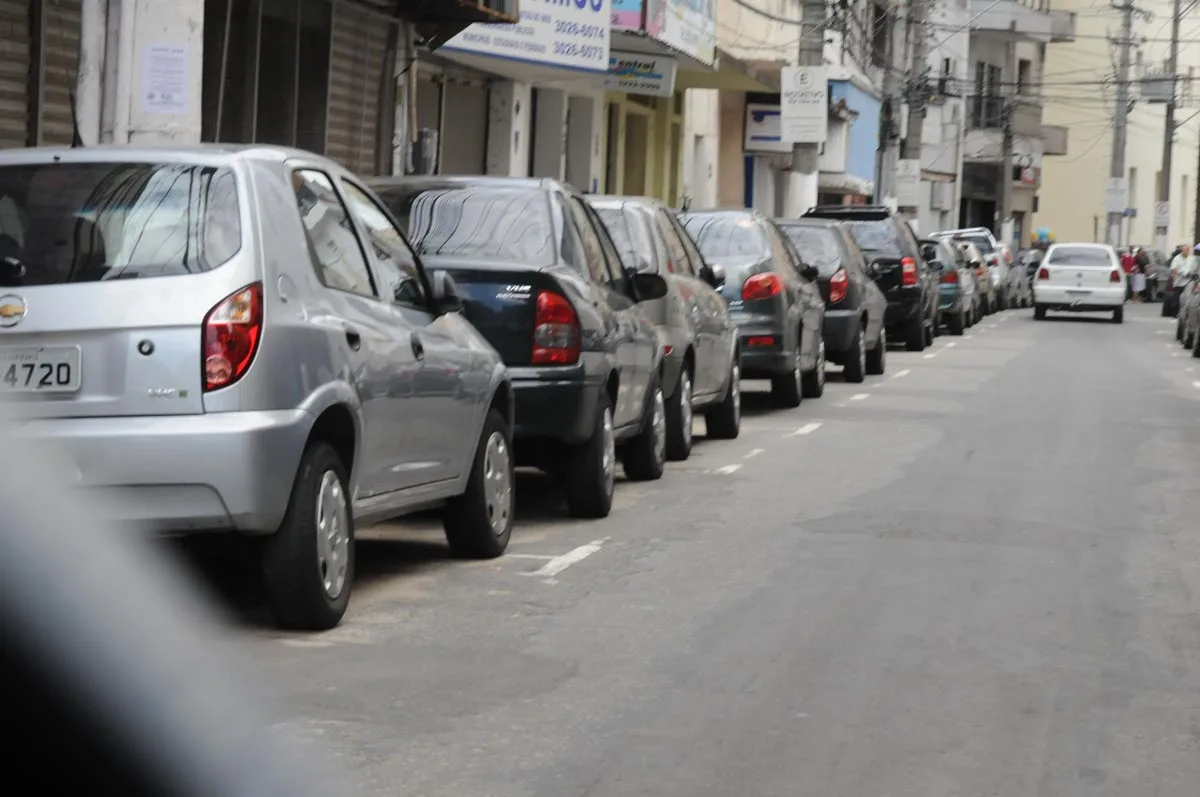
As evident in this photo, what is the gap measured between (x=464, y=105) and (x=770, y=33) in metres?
19.3

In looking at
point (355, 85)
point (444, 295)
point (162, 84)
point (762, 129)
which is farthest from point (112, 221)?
point (762, 129)

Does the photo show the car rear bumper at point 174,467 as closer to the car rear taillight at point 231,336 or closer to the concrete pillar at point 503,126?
the car rear taillight at point 231,336

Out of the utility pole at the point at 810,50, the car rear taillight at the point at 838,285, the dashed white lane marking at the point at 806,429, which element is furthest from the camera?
the utility pole at the point at 810,50

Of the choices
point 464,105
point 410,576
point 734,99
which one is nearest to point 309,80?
point 464,105

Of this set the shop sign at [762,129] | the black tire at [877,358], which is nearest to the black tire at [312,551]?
the black tire at [877,358]

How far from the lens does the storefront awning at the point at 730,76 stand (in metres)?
36.2

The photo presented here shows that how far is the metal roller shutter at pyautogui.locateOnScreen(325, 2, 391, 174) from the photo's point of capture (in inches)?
882

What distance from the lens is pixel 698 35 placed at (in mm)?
32812

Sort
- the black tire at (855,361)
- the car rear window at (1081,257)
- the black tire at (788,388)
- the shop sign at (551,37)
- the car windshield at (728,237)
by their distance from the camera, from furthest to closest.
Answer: the car rear window at (1081,257) < the shop sign at (551,37) < the black tire at (855,361) < the black tire at (788,388) < the car windshield at (728,237)

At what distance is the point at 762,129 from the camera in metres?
46.3

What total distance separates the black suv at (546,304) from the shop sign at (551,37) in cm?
1373

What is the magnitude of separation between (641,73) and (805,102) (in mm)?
4408

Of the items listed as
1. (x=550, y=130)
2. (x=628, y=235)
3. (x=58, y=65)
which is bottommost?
(x=628, y=235)

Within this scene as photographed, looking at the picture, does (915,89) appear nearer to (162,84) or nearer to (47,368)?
(162,84)
